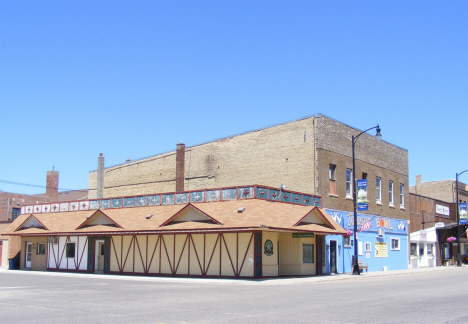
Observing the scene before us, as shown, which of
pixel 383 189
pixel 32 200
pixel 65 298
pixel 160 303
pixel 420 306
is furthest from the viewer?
pixel 32 200

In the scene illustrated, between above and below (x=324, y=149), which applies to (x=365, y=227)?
below

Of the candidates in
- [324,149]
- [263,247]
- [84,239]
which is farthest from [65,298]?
[324,149]

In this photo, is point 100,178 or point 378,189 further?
point 100,178

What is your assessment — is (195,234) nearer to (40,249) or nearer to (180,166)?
(180,166)

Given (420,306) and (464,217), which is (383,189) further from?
(420,306)

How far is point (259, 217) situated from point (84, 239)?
14.8 metres

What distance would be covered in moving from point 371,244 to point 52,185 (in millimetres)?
37916

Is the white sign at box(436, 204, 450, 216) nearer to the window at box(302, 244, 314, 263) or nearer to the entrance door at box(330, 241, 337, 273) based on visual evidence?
the entrance door at box(330, 241, 337, 273)

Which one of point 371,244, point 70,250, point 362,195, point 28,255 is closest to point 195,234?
point 362,195

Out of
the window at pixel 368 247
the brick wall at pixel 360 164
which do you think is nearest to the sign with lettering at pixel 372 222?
the brick wall at pixel 360 164

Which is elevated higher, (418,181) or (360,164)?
(418,181)

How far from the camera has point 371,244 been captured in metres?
37.8

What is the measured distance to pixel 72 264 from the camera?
116ft

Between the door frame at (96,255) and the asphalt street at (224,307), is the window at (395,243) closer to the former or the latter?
the door frame at (96,255)
